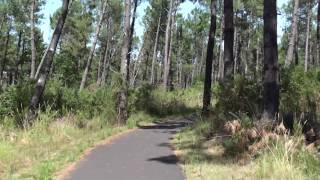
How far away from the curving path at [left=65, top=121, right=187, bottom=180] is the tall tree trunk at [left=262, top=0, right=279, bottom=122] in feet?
9.02

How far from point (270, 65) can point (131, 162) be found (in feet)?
14.1

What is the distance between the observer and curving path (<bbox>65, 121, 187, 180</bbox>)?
1131cm

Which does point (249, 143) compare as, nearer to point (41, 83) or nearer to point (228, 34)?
point (41, 83)

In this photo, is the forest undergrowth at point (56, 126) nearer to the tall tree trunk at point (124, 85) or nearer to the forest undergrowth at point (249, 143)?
the tall tree trunk at point (124, 85)

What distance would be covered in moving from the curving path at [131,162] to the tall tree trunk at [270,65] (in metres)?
2.75

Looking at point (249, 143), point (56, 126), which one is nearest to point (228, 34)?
point (56, 126)

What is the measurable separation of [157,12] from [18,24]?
2007 centimetres

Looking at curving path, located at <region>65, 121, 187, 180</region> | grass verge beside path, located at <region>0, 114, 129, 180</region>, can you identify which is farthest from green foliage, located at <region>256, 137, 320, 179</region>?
grass verge beside path, located at <region>0, 114, 129, 180</region>

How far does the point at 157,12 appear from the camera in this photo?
7825 cm

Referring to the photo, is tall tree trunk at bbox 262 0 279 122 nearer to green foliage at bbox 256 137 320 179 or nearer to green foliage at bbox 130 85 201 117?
green foliage at bbox 256 137 320 179

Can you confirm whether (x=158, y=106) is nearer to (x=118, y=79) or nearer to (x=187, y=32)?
(x=118, y=79)

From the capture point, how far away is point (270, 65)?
13672 millimetres

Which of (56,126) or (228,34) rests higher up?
(228,34)

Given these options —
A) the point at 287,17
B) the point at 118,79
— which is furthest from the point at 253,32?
the point at 118,79
